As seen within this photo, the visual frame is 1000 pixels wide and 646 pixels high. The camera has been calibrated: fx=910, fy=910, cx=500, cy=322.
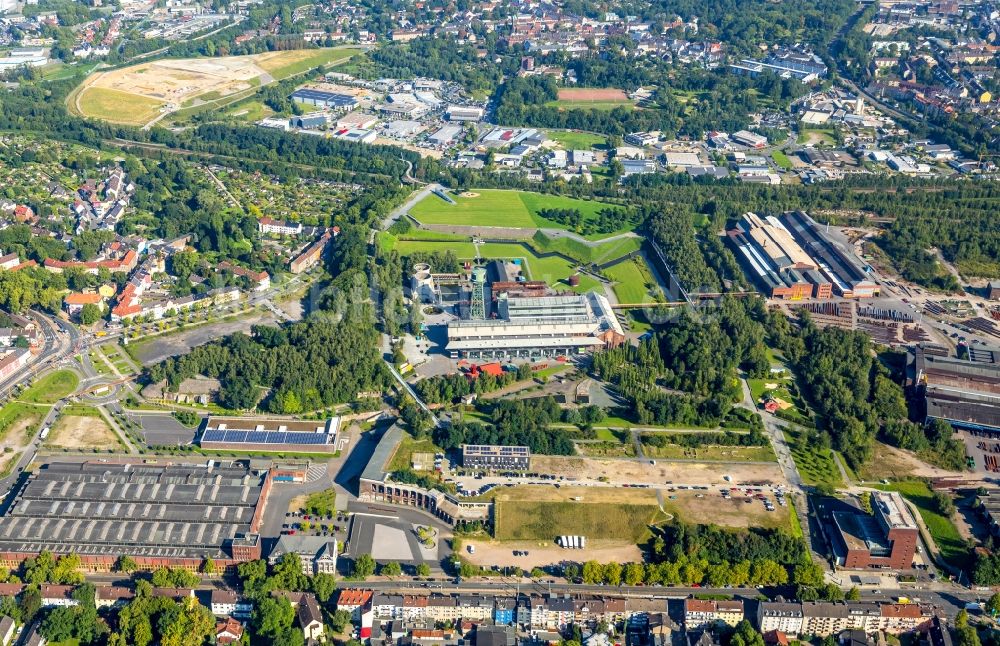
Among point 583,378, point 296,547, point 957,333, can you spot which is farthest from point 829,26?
point 296,547

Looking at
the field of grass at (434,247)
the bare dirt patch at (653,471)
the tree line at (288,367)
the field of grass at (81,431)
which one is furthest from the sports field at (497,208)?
the field of grass at (81,431)

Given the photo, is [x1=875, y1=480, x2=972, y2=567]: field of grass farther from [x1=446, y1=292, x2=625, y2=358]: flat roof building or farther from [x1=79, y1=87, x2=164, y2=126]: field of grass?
[x1=79, y1=87, x2=164, y2=126]: field of grass

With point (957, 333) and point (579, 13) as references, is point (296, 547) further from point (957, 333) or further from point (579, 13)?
point (579, 13)

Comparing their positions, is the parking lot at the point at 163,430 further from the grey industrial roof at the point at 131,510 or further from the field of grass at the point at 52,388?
the field of grass at the point at 52,388

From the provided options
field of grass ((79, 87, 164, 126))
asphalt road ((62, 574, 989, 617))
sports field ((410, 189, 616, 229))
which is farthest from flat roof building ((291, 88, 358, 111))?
asphalt road ((62, 574, 989, 617))

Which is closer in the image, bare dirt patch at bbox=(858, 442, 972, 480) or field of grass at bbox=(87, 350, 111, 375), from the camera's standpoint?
bare dirt patch at bbox=(858, 442, 972, 480)

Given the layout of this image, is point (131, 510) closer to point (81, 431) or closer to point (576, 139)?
point (81, 431)

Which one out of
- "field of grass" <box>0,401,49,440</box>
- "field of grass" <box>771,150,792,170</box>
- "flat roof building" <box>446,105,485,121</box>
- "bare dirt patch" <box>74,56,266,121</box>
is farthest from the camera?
"bare dirt patch" <box>74,56,266,121</box>
